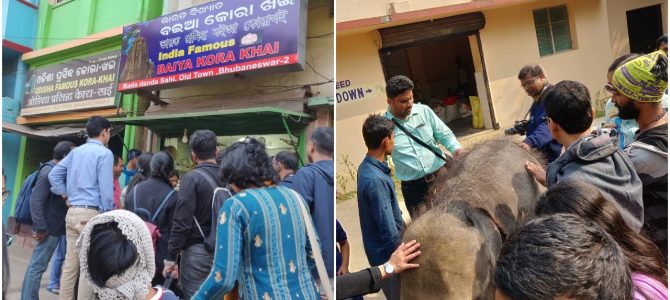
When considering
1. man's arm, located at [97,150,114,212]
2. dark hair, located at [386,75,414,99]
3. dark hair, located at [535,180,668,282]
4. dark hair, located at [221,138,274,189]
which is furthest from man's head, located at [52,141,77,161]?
dark hair, located at [535,180,668,282]

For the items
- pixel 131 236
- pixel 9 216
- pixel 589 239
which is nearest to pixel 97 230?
pixel 131 236

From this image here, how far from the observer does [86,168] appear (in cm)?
100

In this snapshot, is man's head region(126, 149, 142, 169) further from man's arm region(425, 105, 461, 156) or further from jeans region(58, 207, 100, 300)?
man's arm region(425, 105, 461, 156)

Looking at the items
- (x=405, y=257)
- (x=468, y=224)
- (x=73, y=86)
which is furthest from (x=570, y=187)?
(x=73, y=86)

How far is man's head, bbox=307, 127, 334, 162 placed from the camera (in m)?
0.75

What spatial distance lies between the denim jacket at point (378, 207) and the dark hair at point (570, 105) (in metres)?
0.36

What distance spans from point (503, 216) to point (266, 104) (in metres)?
0.51

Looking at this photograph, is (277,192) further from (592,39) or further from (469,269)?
(592,39)

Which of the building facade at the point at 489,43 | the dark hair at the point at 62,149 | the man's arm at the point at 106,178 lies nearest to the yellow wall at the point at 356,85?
the building facade at the point at 489,43

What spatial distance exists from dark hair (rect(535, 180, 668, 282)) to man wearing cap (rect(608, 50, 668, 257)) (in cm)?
17

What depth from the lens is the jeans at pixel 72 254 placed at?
98cm

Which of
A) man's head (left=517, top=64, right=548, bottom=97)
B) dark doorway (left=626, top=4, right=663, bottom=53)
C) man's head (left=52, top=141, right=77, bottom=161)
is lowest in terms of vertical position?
man's head (left=52, top=141, right=77, bottom=161)

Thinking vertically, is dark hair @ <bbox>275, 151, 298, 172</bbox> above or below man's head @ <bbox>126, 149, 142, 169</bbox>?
below

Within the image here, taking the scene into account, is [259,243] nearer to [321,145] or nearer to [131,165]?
[321,145]
